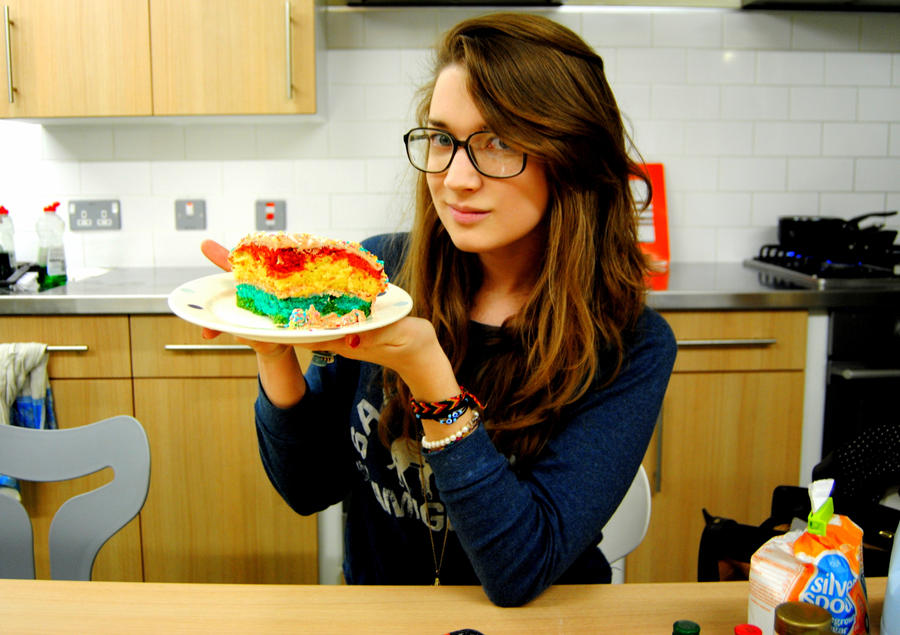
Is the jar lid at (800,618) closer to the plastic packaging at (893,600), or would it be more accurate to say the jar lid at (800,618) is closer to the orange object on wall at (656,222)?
the plastic packaging at (893,600)

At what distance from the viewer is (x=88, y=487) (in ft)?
7.14

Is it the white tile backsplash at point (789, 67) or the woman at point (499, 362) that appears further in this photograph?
the white tile backsplash at point (789, 67)

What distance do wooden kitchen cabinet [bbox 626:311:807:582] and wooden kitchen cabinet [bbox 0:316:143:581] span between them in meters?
1.45

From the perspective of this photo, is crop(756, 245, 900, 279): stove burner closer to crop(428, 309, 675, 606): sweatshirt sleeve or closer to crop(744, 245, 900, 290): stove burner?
crop(744, 245, 900, 290): stove burner

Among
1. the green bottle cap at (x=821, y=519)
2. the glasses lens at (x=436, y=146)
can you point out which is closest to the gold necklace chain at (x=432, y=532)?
the glasses lens at (x=436, y=146)

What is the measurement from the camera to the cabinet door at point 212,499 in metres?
2.14

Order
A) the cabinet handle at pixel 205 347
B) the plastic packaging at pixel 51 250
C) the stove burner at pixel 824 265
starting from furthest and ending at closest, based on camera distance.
→ the plastic packaging at pixel 51 250
the stove burner at pixel 824 265
the cabinet handle at pixel 205 347

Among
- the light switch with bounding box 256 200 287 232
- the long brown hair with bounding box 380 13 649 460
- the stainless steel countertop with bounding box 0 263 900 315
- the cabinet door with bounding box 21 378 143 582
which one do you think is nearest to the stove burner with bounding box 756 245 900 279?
the stainless steel countertop with bounding box 0 263 900 315

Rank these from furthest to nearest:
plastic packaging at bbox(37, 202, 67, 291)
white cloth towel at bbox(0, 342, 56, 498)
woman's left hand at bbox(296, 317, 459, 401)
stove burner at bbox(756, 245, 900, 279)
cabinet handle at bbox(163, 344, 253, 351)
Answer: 1. plastic packaging at bbox(37, 202, 67, 291)
2. stove burner at bbox(756, 245, 900, 279)
3. cabinet handle at bbox(163, 344, 253, 351)
4. white cloth towel at bbox(0, 342, 56, 498)
5. woman's left hand at bbox(296, 317, 459, 401)

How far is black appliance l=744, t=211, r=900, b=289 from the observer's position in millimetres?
2195

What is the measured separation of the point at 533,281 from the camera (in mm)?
1202

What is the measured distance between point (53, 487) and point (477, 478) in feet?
5.62

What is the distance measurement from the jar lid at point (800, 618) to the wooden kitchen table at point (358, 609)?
0.17 m

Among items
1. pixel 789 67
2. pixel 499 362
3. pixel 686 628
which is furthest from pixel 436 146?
pixel 789 67
